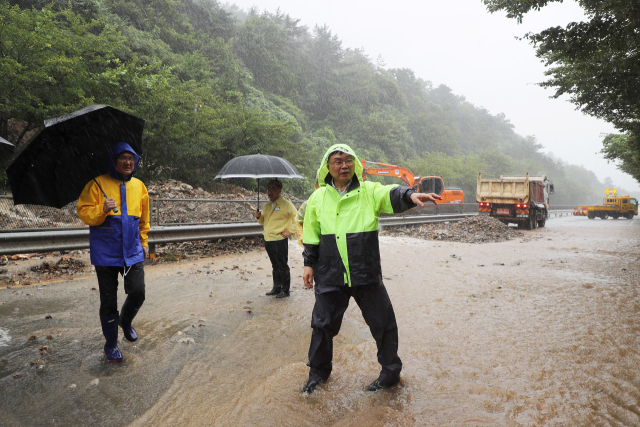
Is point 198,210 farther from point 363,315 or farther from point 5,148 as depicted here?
point 363,315

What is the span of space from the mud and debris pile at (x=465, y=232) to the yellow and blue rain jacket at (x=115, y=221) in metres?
13.5

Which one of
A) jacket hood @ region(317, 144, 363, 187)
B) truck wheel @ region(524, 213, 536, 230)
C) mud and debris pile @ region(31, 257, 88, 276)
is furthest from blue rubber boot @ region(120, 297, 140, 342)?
truck wheel @ region(524, 213, 536, 230)

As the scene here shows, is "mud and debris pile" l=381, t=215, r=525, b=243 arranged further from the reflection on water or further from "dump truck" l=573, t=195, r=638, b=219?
"dump truck" l=573, t=195, r=638, b=219

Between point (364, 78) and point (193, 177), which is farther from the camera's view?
point (364, 78)

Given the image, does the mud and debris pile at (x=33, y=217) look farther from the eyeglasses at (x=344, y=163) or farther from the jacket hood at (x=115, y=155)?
the eyeglasses at (x=344, y=163)

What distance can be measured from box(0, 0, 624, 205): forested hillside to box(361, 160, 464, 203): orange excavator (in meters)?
4.06

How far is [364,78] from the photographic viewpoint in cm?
6003

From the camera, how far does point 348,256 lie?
2924 millimetres

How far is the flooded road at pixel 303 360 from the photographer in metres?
2.74

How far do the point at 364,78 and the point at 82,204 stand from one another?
199 feet

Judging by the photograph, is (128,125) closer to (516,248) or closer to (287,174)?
(287,174)

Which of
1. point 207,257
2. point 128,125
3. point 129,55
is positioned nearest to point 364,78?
point 129,55

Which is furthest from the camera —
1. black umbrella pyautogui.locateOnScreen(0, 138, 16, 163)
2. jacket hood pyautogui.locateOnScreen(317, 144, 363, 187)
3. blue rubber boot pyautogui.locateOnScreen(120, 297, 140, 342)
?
black umbrella pyautogui.locateOnScreen(0, 138, 16, 163)

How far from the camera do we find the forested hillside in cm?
1229
